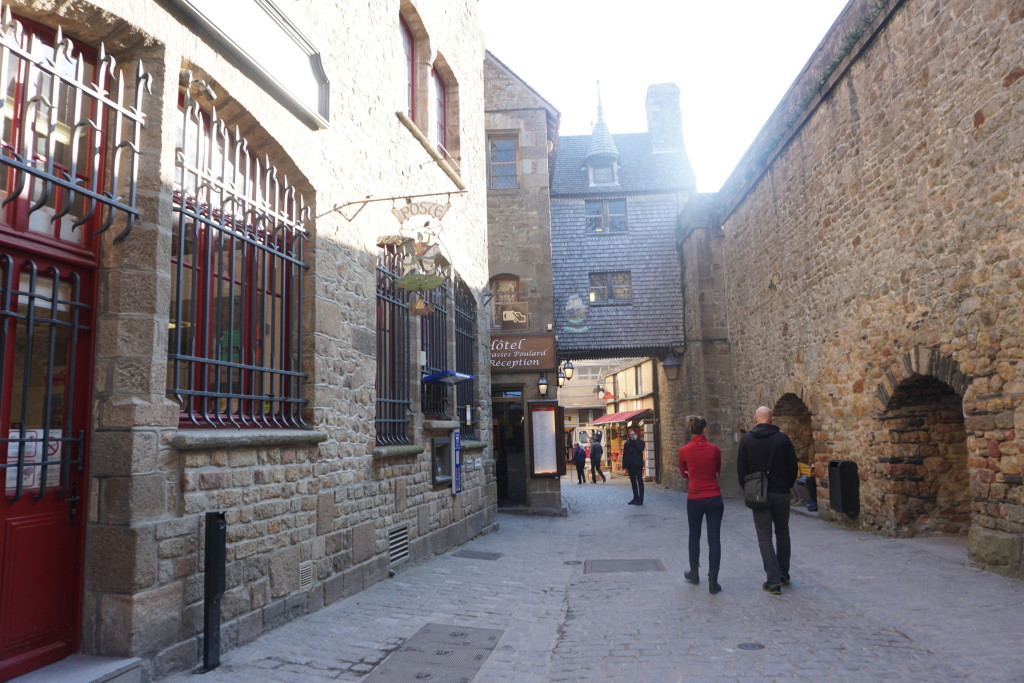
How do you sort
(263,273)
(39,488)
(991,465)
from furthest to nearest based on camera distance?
(991,465) → (263,273) → (39,488)

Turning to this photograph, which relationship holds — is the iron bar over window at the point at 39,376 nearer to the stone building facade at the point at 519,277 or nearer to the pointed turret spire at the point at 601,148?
the stone building facade at the point at 519,277

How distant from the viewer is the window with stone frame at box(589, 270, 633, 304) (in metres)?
19.9

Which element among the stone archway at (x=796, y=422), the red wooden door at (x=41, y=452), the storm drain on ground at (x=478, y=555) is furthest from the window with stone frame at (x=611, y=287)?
the red wooden door at (x=41, y=452)

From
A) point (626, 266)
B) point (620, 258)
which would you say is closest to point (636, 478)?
point (626, 266)

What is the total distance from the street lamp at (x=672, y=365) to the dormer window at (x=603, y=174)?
573cm

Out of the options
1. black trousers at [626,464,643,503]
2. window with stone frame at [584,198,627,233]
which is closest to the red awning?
window with stone frame at [584,198,627,233]

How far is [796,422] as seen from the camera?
14.0 metres

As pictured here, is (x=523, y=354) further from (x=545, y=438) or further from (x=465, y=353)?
(x=465, y=353)

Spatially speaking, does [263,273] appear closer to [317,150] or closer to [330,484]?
[317,150]

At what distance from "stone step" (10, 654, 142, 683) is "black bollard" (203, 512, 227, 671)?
0.43m

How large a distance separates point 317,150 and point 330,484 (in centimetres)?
274

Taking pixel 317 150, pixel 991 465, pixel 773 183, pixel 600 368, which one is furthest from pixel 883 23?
pixel 600 368

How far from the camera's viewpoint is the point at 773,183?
1327 centimetres

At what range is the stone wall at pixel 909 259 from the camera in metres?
6.81
